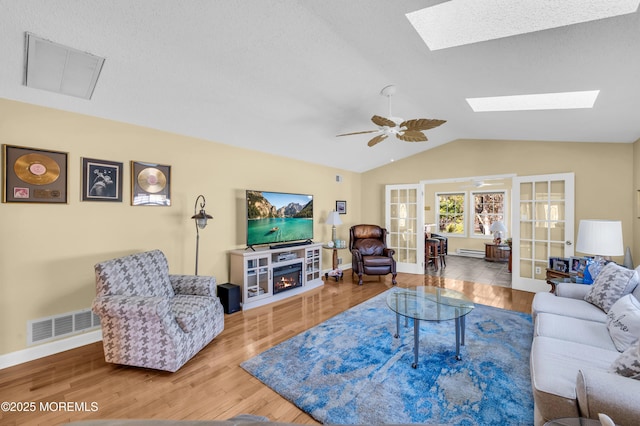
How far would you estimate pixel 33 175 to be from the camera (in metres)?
2.36

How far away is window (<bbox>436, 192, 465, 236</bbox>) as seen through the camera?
8367 millimetres

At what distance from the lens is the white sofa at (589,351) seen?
117cm

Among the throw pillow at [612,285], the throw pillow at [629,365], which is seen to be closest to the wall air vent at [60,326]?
the throw pillow at [629,365]

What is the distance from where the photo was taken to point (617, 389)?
115cm

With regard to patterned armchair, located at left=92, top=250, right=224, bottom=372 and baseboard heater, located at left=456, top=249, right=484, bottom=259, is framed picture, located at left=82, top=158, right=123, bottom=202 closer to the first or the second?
patterned armchair, located at left=92, top=250, right=224, bottom=372

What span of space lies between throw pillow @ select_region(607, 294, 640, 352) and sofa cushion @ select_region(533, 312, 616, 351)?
0.06 metres

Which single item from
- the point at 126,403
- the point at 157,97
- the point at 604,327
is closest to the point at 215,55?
the point at 157,97

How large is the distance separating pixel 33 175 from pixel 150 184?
920 mm

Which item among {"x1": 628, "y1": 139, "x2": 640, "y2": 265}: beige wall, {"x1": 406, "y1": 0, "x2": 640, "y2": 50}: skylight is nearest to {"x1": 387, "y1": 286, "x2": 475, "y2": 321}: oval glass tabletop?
{"x1": 406, "y1": 0, "x2": 640, "y2": 50}: skylight

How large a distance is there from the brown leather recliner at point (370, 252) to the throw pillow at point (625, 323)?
305 centimetres

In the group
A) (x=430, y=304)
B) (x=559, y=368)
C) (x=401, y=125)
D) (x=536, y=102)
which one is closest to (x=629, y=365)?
(x=559, y=368)

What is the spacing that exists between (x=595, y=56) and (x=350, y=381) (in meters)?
2.90

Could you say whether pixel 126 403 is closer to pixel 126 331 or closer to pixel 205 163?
pixel 126 331

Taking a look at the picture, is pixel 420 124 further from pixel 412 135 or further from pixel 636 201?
pixel 636 201
